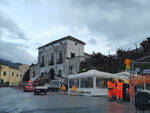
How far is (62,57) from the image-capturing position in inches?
1722

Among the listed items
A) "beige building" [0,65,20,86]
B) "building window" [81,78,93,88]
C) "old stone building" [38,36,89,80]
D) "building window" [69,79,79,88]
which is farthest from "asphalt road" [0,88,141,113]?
"beige building" [0,65,20,86]

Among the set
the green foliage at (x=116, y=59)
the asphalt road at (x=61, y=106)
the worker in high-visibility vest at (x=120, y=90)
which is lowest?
the asphalt road at (x=61, y=106)

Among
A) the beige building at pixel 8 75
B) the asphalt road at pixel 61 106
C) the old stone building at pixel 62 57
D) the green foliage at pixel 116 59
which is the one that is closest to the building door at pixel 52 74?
the old stone building at pixel 62 57

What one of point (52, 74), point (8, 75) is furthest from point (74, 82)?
point (8, 75)

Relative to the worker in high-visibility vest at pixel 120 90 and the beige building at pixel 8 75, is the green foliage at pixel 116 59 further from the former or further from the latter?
the beige building at pixel 8 75

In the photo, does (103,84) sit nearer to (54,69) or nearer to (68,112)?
(68,112)

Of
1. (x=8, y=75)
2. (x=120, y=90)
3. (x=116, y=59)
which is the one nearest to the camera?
(x=120, y=90)

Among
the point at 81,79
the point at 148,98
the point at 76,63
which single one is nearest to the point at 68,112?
the point at 148,98

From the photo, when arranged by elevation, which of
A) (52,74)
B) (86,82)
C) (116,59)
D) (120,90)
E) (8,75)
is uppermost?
(116,59)

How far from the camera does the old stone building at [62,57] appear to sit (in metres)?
40.8

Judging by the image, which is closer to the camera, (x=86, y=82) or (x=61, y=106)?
(x=61, y=106)

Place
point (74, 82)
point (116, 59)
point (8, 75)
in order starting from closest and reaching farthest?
point (74, 82) < point (116, 59) < point (8, 75)

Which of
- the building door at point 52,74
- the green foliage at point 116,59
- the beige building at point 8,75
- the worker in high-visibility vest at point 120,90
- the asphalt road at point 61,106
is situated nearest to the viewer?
the asphalt road at point 61,106

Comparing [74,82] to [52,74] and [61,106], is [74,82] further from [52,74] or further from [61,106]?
[52,74]
